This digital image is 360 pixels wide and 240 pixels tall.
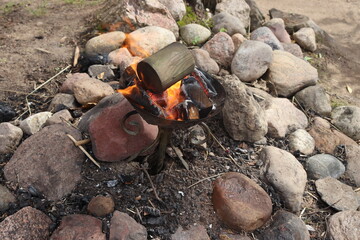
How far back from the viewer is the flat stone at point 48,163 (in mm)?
2736

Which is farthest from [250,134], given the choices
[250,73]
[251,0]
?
[251,0]

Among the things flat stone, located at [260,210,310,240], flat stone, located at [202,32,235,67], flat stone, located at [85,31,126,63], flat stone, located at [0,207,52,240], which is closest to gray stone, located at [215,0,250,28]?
flat stone, located at [202,32,235,67]

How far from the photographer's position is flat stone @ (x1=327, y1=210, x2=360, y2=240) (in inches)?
115

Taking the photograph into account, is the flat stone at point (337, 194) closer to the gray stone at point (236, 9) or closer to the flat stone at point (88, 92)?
the flat stone at point (88, 92)

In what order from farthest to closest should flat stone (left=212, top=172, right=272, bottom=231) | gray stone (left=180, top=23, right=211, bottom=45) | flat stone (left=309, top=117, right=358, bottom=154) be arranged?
gray stone (left=180, top=23, right=211, bottom=45), flat stone (left=309, top=117, right=358, bottom=154), flat stone (left=212, top=172, right=272, bottom=231)

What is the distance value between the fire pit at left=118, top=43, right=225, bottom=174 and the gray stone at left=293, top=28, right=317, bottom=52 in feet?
12.5

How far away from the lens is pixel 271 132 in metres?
3.67

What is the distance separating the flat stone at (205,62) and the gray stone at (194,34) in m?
0.57

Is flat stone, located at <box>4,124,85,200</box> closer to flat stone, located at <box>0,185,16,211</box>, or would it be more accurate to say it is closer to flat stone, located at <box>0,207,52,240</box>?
flat stone, located at <box>0,185,16,211</box>

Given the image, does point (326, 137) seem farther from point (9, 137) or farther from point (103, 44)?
point (9, 137)

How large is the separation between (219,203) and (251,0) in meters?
4.58

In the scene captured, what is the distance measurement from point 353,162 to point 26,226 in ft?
9.83

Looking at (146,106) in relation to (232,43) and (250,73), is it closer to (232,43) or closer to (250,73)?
(250,73)

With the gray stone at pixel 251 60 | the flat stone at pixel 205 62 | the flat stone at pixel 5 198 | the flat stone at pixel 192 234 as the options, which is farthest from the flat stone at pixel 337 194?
the flat stone at pixel 5 198
